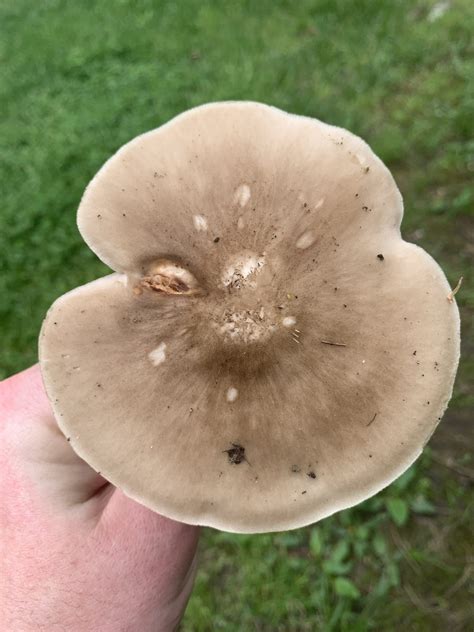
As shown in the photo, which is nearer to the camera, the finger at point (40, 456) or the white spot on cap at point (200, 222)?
the white spot on cap at point (200, 222)

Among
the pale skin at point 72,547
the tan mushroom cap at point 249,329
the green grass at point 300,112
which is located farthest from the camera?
the green grass at point 300,112

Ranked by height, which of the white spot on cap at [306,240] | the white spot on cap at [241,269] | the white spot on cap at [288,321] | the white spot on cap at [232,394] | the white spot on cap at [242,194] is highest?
the white spot on cap at [242,194]

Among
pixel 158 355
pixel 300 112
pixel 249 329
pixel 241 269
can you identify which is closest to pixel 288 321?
pixel 249 329

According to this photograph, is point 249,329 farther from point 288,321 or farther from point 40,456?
point 40,456

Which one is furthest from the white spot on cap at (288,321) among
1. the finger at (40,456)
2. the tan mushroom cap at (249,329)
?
the finger at (40,456)

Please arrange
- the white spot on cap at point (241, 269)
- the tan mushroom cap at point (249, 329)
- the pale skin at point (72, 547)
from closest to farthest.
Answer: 1. the tan mushroom cap at point (249, 329)
2. the white spot on cap at point (241, 269)
3. the pale skin at point (72, 547)

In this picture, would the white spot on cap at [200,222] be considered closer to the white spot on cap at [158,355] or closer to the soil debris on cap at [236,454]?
the white spot on cap at [158,355]
